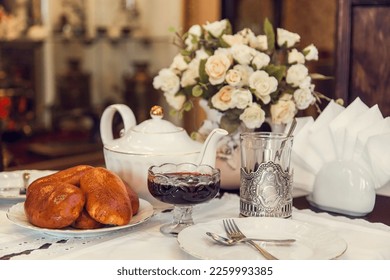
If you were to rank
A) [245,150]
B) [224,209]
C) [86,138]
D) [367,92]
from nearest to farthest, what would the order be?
[245,150], [224,209], [367,92], [86,138]

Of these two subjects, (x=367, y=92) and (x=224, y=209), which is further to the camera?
(x=367, y=92)

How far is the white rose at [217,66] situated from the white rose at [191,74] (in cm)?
7

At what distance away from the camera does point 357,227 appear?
3.88 ft

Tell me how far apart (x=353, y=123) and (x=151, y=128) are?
39 centimetres

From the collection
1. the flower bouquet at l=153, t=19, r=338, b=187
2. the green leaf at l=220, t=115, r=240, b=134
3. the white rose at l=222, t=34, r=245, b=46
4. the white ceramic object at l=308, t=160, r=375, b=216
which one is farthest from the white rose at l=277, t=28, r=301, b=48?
the white ceramic object at l=308, t=160, r=375, b=216

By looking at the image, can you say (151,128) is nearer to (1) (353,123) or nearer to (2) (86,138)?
(1) (353,123)

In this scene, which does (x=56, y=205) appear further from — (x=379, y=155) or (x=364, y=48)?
(x=364, y=48)

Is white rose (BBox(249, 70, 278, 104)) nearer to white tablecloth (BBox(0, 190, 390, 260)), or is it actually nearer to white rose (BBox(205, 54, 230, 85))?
white rose (BBox(205, 54, 230, 85))

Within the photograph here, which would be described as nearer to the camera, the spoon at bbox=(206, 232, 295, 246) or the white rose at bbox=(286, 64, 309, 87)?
the spoon at bbox=(206, 232, 295, 246)

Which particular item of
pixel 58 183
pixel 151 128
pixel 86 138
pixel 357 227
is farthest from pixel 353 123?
pixel 86 138

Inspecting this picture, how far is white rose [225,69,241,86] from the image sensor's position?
1.37 m

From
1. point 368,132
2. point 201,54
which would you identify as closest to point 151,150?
point 201,54

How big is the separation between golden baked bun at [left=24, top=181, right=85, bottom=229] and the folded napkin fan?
49 centimetres
